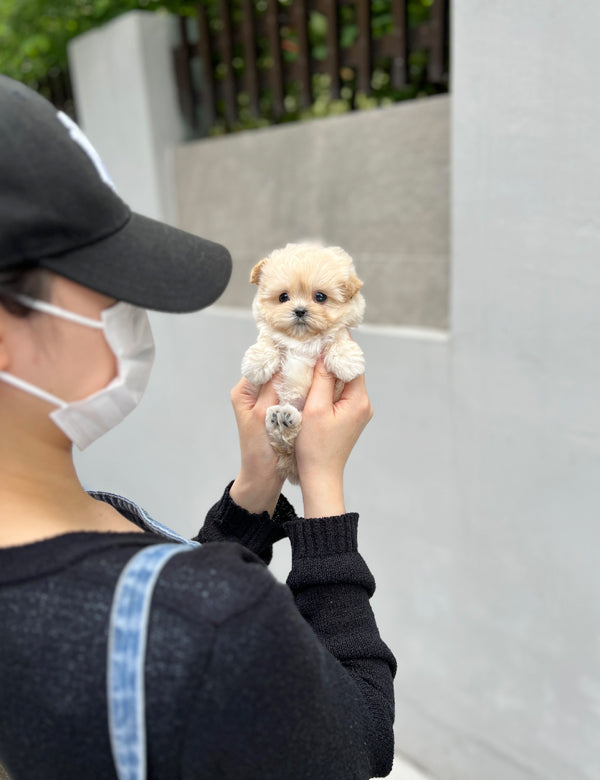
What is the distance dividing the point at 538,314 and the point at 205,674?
2071 millimetres

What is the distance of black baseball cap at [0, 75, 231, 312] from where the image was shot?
882 mm

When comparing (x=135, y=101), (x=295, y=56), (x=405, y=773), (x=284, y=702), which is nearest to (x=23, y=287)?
(x=284, y=702)

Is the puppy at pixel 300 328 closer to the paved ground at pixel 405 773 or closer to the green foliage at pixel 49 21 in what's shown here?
the paved ground at pixel 405 773

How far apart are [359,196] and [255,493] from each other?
80.8 inches

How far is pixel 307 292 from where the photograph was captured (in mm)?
1466

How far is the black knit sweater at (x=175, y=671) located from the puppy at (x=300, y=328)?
0.54 metres

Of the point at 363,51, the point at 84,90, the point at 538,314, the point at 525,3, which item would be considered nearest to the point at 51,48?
the point at 84,90

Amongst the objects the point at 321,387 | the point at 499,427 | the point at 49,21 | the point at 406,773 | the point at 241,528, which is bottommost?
the point at 406,773

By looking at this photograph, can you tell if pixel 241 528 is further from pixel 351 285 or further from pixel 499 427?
pixel 499 427

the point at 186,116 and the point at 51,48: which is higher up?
the point at 51,48

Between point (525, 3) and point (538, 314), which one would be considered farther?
point (538, 314)

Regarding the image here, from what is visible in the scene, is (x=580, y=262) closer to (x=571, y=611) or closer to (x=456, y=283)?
(x=456, y=283)

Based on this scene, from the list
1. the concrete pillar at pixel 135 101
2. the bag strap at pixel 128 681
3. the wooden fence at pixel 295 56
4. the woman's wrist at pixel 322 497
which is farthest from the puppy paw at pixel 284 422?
the concrete pillar at pixel 135 101

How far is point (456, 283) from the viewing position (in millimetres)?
2736
